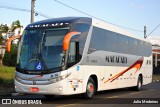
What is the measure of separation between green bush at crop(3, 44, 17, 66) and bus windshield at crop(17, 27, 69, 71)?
26.6m

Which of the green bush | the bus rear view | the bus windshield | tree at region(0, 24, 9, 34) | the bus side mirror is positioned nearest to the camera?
the bus side mirror

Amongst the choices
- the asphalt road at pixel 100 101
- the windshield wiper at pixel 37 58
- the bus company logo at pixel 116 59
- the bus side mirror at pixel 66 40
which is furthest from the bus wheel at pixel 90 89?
the bus side mirror at pixel 66 40

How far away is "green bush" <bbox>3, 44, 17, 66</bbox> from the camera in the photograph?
133 feet

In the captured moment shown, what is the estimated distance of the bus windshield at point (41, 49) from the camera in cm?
1337

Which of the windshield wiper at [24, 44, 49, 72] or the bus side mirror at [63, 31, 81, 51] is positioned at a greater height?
the bus side mirror at [63, 31, 81, 51]

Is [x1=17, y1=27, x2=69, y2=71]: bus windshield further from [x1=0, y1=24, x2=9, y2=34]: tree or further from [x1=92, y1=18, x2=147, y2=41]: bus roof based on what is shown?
[x1=0, y1=24, x2=9, y2=34]: tree

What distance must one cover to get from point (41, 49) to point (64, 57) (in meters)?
1.02

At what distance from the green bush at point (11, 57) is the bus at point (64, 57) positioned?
24.9 meters

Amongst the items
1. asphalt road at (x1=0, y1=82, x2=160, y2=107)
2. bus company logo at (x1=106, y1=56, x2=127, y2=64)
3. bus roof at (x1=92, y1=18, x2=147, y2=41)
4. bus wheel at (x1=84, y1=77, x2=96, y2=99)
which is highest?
bus roof at (x1=92, y1=18, x2=147, y2=41)

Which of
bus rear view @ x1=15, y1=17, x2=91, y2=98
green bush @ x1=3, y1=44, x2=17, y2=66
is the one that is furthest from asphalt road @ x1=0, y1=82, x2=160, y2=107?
green bush @ x1=3, y1=44, x2=17, y2=66

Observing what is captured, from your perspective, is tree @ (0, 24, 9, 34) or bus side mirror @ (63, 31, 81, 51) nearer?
bus side mirror @ (63, 31, 81, 51)

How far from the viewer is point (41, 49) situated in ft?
44.8

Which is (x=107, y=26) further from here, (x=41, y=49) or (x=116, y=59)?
(x=41, y=49)

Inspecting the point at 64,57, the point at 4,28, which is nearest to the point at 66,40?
the point at 64,57
